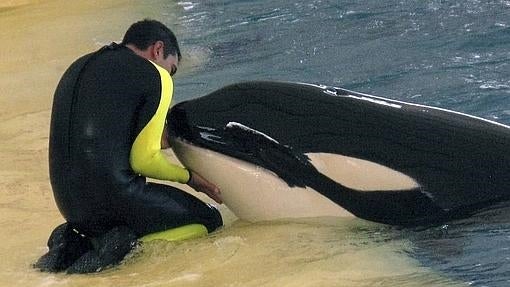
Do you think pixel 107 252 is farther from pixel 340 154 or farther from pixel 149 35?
pixel 340 154

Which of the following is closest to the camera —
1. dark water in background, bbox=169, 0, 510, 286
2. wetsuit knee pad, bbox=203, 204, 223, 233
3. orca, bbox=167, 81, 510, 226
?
orca, bbox=167, 81, 510, 226

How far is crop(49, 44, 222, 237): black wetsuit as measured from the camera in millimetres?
4969

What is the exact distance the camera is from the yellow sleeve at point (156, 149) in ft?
16.4

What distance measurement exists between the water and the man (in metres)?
0.15

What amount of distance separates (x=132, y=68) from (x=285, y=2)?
819cm

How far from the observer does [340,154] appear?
496cm

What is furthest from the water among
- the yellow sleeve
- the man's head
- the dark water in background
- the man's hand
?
the man's head

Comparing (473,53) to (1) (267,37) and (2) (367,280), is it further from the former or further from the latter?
Answer: (2) (367,280)

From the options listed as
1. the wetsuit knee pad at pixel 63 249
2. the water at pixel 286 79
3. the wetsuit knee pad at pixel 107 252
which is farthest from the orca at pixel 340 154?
the wetsuit knee pad at pixel 63 249

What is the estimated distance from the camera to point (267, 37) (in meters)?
10.9

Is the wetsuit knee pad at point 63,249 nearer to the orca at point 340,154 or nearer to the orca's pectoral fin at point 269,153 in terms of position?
the orca at point 340,154

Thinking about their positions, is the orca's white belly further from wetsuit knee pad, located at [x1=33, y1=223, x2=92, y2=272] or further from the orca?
wetsuit knee pad, located at [x1=33, y1=223, x2=92, y2=272]

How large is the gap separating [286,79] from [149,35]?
4.02 metres

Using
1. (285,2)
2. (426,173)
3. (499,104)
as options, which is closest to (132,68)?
(426,173)
